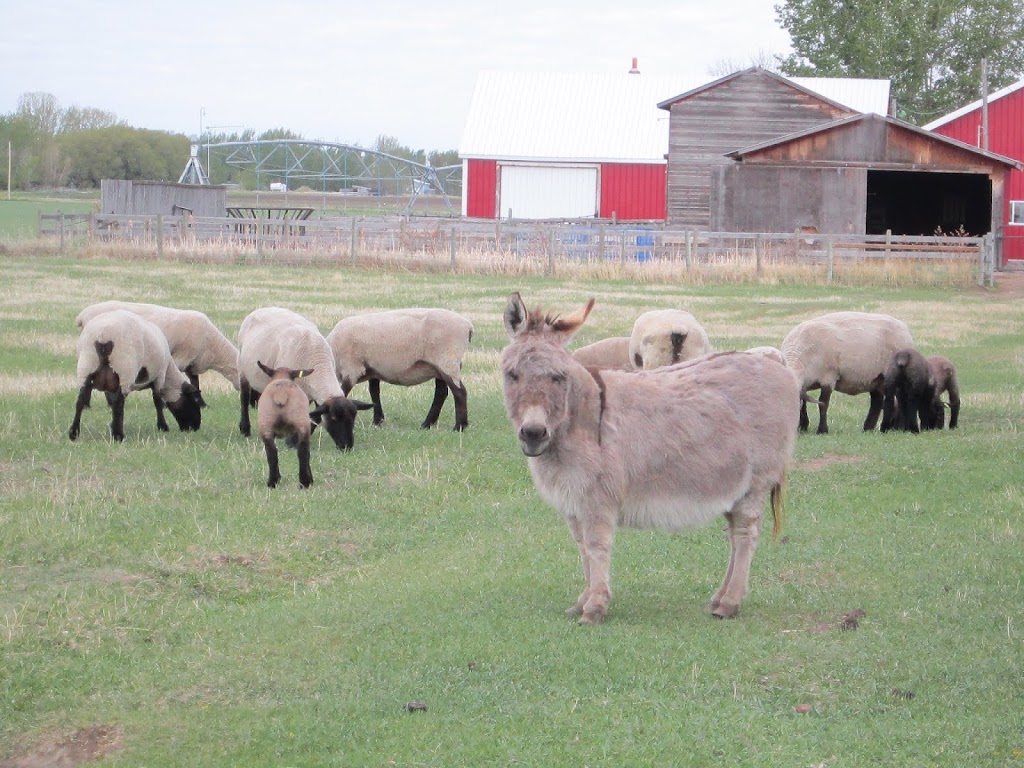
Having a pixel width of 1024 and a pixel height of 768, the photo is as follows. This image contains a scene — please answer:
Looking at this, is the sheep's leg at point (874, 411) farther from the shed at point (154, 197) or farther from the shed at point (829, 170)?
the shed at point (154, 197)

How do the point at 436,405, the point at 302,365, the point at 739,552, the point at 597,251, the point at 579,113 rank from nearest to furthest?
the point at 739,552 < the point at 302,365 < the point at 436,405 < the point at 597,251 < the point at 579,113

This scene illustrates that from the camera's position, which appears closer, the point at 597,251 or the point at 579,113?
the point at 597,251

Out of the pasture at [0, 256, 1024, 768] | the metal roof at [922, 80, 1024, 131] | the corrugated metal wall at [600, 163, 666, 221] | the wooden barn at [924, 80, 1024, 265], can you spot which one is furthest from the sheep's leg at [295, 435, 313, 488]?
the corrugated metal wall at [600, 163, 666, 221]

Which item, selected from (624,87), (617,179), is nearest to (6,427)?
(617,179)

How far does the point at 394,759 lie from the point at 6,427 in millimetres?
9222

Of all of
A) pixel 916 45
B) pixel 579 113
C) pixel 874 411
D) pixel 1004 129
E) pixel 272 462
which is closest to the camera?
pixel 272 462

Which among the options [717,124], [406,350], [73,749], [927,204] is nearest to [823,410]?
[406,350]

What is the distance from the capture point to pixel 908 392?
14172 mm

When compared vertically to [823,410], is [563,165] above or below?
above

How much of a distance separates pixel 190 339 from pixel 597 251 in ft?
82.0

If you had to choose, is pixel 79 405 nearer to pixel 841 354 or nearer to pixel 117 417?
pixel 117 417

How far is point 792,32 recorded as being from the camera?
74.5 m

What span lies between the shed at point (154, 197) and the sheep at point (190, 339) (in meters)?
40.2

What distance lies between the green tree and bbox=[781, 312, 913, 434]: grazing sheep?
61145 mm
